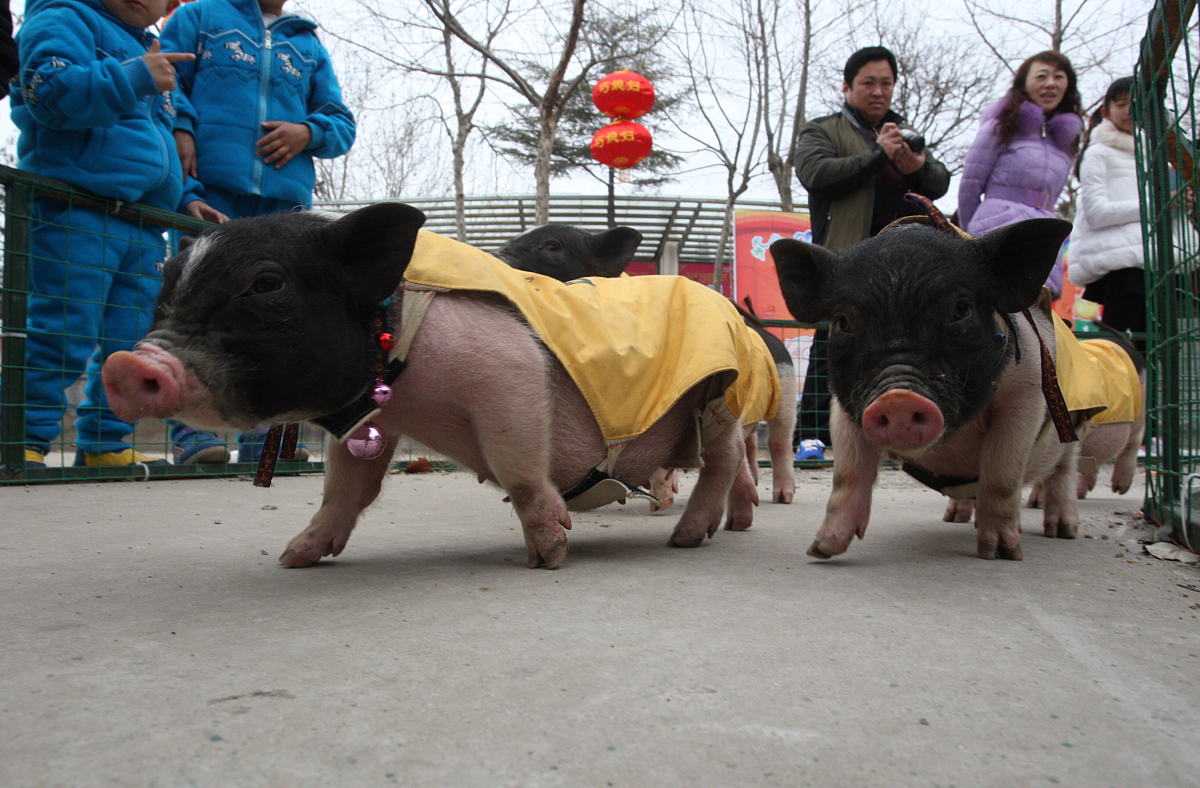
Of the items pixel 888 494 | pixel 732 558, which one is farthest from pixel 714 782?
pixel 888 494

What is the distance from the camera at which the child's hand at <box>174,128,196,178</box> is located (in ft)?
A: 15.3

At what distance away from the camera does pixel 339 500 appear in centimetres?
239

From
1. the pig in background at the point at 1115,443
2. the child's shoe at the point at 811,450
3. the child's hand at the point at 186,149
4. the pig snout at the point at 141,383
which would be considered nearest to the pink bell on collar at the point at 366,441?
the pig snout at the point at 141,383

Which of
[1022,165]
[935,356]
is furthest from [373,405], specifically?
[1022,165]

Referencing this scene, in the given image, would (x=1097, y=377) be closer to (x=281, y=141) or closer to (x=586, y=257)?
(x=586, y=257)

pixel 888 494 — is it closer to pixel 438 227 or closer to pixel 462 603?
pixel 462 603

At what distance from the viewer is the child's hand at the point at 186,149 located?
4.65 metres

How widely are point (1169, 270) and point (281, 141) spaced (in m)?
4.18

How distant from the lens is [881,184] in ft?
16.1

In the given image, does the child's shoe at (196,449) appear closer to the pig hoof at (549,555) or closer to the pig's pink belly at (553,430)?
the pig's pink belly at (553,430)

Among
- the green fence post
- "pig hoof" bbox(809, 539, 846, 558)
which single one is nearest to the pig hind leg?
"pig hoof" bbox(809, 539, 846, 558)

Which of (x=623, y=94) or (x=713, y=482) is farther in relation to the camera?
(x=623, y=94)

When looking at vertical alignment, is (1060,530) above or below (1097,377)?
below

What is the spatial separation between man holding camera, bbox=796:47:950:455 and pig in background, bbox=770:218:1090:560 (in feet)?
6.51
